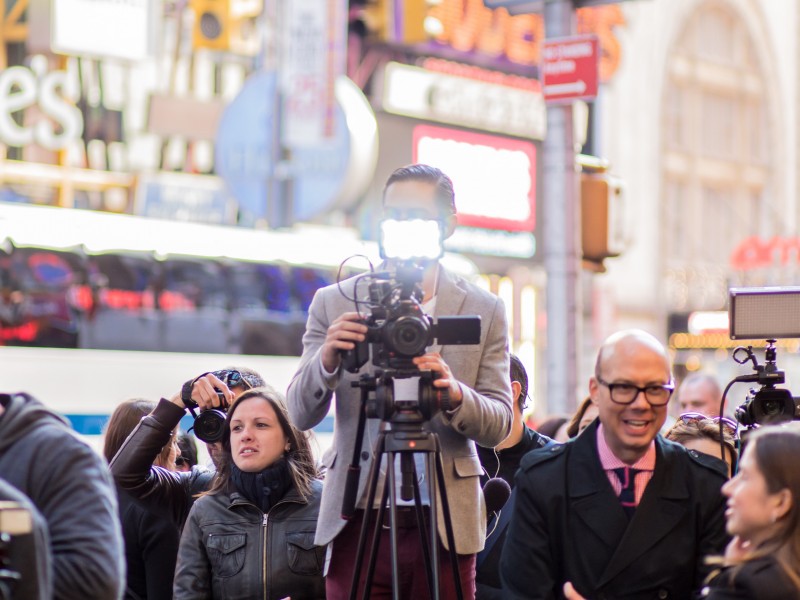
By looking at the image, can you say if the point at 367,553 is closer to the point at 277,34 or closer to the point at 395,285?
the point at 395,285

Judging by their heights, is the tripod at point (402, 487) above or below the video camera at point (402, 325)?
below

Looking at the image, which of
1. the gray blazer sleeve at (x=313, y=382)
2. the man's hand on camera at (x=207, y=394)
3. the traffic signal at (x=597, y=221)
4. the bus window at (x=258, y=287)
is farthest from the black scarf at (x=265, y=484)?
the bus window at (x=258, y=287)

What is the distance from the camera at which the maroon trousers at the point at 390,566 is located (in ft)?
16.3

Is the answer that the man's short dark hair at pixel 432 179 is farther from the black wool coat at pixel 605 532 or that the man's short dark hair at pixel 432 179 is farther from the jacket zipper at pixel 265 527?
the jacket zipper at pixel 265 527

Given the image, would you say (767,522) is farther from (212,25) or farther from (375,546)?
(212,25)

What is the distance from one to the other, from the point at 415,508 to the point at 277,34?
17.6 m

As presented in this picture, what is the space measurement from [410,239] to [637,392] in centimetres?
87

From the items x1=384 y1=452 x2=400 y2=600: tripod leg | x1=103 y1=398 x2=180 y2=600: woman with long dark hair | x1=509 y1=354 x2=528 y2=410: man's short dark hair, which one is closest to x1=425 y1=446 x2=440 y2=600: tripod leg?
x1=384 y1=452 x2=400 y2=600: tripod leg

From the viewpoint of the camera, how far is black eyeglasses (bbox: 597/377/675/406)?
462cm

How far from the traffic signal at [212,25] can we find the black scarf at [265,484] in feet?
Result: 57.6

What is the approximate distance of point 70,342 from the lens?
1434 cm

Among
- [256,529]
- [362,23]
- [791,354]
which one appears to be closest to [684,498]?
[256,529]

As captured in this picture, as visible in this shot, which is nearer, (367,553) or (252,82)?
(367,553)

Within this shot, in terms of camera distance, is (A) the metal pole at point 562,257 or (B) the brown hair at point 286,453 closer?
(B) the brown hair at point 286,453
